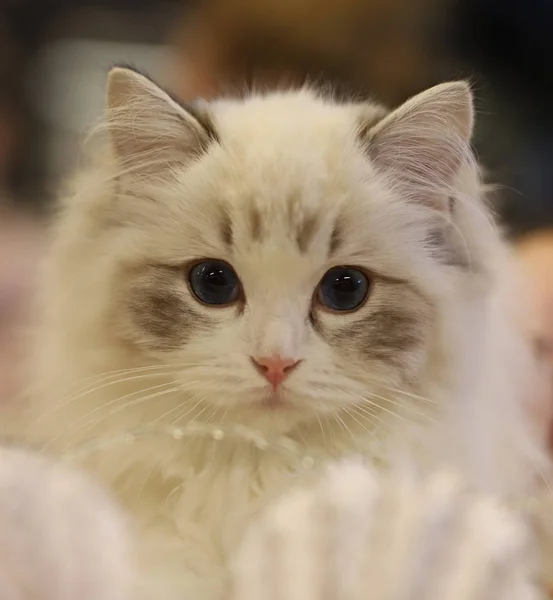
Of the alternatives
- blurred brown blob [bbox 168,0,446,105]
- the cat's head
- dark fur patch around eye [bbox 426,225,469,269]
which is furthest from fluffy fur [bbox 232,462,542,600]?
blurred brown blob [bbox 168,0,446,105]

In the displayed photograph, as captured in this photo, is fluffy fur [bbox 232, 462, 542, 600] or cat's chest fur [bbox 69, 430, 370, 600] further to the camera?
cat's chest fur [bbox 69, 430, 370, 600]

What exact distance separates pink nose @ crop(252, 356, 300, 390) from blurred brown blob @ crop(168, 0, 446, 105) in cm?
106

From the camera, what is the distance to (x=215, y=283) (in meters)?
0.86

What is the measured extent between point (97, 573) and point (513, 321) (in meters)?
0.78

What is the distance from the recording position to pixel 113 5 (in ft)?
8.73

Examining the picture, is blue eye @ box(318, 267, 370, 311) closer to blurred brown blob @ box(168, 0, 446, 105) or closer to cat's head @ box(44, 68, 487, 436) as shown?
cat's head @ box(44, 68, 487, 436)

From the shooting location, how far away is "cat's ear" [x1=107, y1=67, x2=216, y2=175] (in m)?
0.89

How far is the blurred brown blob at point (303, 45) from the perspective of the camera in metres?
1.90

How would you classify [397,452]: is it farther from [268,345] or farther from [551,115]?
[551,115]

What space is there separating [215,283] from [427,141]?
32 centimetres

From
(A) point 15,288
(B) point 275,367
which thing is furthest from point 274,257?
(A) point 15,288

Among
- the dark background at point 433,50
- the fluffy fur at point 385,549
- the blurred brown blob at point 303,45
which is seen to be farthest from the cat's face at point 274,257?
the dark background at point 433,50

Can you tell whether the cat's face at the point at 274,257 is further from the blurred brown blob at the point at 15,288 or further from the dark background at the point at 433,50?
the dark background at the point at 433,50

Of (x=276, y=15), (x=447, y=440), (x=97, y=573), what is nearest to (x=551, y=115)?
(x=276, y=15)
